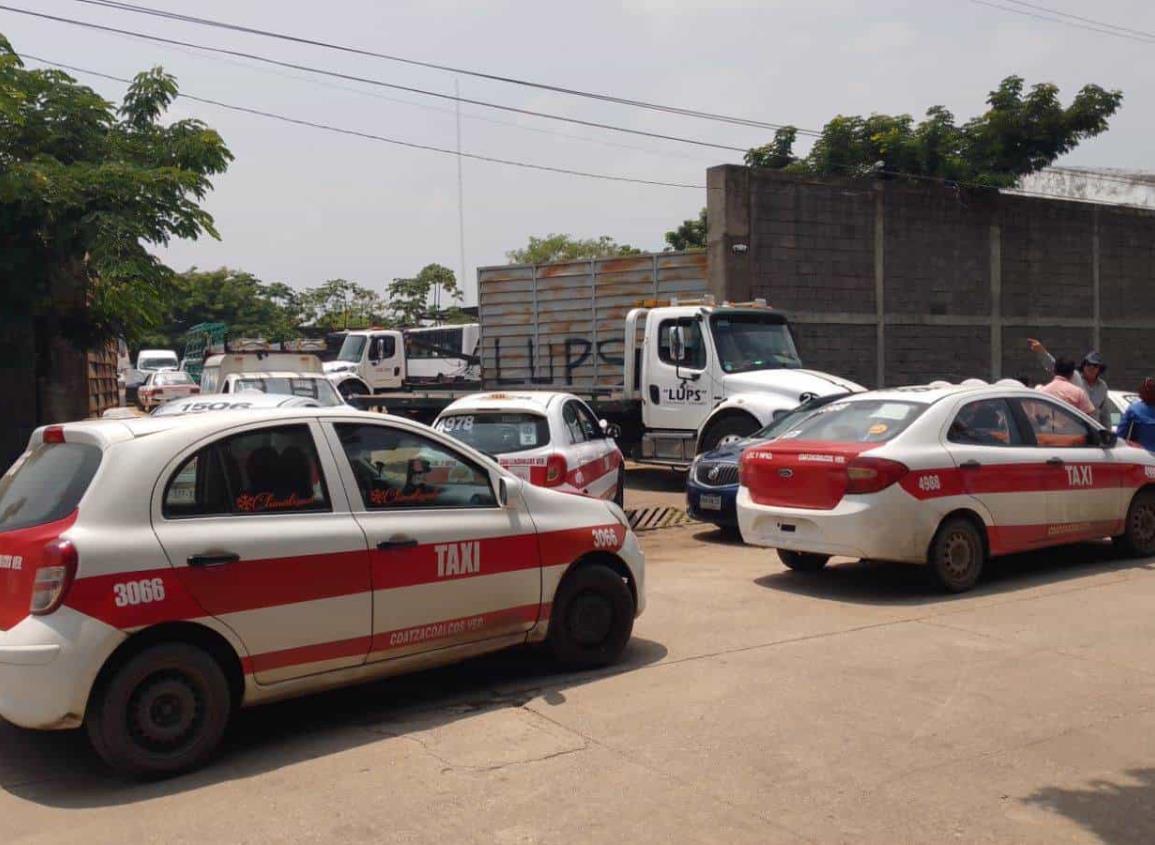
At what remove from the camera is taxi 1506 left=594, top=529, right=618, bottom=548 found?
22.6 ft

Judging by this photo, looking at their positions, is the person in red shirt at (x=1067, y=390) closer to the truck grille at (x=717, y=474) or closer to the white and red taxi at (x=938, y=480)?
the white and red taxi at (x=938, y=480)

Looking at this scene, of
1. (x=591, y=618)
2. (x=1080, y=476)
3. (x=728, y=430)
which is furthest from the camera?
(x=728, y=430)

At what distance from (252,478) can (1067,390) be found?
30.4 ft

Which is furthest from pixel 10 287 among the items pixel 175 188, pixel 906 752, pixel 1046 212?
pixel 1046 212

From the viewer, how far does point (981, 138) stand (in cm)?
2623

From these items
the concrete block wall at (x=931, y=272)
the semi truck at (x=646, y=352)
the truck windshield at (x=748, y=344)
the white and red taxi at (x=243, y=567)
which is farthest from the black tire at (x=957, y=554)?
the concrete block wall at (x=931, y=272)

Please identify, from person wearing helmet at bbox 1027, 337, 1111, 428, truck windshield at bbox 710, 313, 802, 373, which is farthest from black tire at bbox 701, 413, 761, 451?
person wearing helmet at bbox 1027, 337, 1111, 428

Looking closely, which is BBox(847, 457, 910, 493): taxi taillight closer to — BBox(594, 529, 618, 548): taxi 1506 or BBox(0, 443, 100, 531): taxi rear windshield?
BBox(594, 529, 618, 548): taxi 1506

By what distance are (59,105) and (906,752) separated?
45.4 feet

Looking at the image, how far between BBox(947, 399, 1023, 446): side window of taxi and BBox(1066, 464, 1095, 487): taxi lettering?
2.04ft

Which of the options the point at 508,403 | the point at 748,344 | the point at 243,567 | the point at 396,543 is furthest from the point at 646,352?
the point at 243,567

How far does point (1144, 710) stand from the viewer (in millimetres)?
6035

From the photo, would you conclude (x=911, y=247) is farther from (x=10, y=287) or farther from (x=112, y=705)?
(x=112, y=705)

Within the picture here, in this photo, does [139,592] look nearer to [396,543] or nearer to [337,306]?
[396,543]
